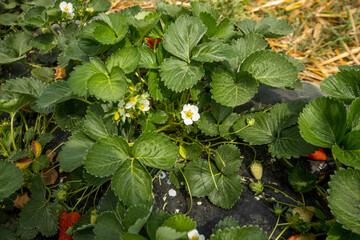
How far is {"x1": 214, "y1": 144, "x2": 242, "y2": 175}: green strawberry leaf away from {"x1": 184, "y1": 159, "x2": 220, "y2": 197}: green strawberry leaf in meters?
0.04

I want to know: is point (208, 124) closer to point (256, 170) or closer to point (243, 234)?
point (256, 170)

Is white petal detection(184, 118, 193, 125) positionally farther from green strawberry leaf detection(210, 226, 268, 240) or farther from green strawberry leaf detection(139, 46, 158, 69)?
green strawberry leaf detection(210, 226, 268, 240)

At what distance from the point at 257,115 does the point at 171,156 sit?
474 mm

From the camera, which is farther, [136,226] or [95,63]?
[95,63]

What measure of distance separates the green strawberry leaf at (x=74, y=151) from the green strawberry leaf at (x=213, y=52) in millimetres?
593

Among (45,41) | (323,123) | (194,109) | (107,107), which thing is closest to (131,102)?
(107,107)

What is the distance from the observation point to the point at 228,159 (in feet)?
4.09

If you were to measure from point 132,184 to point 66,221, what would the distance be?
1.50 ft

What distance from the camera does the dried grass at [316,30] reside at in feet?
6.96

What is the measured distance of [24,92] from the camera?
1396 millimetres

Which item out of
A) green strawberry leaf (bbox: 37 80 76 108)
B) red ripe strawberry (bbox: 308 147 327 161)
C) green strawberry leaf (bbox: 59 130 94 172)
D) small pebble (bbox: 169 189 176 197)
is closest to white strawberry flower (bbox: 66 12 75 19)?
green strawberry leaf (bbox: 37 80 76 108)

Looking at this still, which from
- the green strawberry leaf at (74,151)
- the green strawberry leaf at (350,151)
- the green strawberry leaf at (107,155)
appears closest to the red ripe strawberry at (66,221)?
the green strawberry leaf at (74,151)

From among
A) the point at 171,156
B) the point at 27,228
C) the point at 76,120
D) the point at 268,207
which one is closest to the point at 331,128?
the point at 268,207

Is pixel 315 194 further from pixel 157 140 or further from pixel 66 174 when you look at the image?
pixel 66 174
